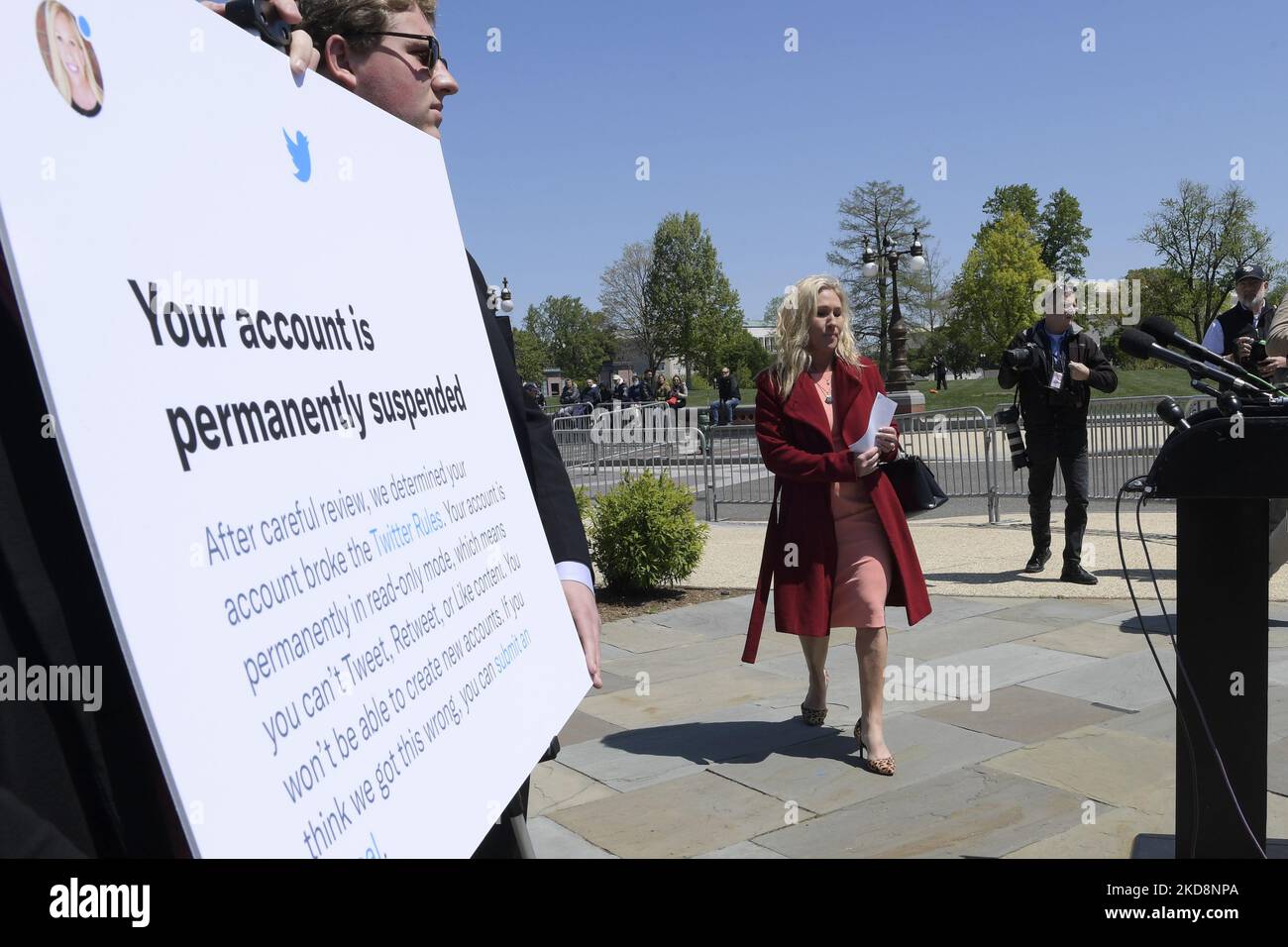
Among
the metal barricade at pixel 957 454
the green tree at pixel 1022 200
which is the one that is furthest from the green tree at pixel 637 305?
the metal barricade at pixel 957 454

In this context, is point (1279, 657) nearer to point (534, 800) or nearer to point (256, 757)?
point (534, 800)

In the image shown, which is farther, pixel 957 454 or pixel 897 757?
pixel 957 454

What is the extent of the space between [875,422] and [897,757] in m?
1.44

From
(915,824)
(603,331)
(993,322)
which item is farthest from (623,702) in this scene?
(603,331)

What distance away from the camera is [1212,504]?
9.33 ft

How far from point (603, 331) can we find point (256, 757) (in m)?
111

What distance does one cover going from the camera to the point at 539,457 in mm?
2016

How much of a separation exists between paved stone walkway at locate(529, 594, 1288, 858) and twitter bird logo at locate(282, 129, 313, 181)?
2.94 meters

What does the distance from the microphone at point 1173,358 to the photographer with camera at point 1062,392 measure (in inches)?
212

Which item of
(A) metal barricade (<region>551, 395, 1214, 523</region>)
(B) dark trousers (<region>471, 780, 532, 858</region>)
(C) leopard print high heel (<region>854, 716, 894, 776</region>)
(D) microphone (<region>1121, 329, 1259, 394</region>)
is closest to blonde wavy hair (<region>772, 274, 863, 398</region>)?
(C) leopard print high heel (<region>854, 716, 894, 776</region>)

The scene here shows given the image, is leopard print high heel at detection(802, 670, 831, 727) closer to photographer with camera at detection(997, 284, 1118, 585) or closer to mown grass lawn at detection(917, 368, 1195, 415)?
photographer with camera at detection(997, 284, 1118, 585)

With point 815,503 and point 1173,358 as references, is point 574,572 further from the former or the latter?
point 815,503

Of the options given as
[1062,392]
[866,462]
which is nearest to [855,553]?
[866,462]

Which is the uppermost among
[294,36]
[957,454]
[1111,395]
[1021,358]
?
[294,36]
